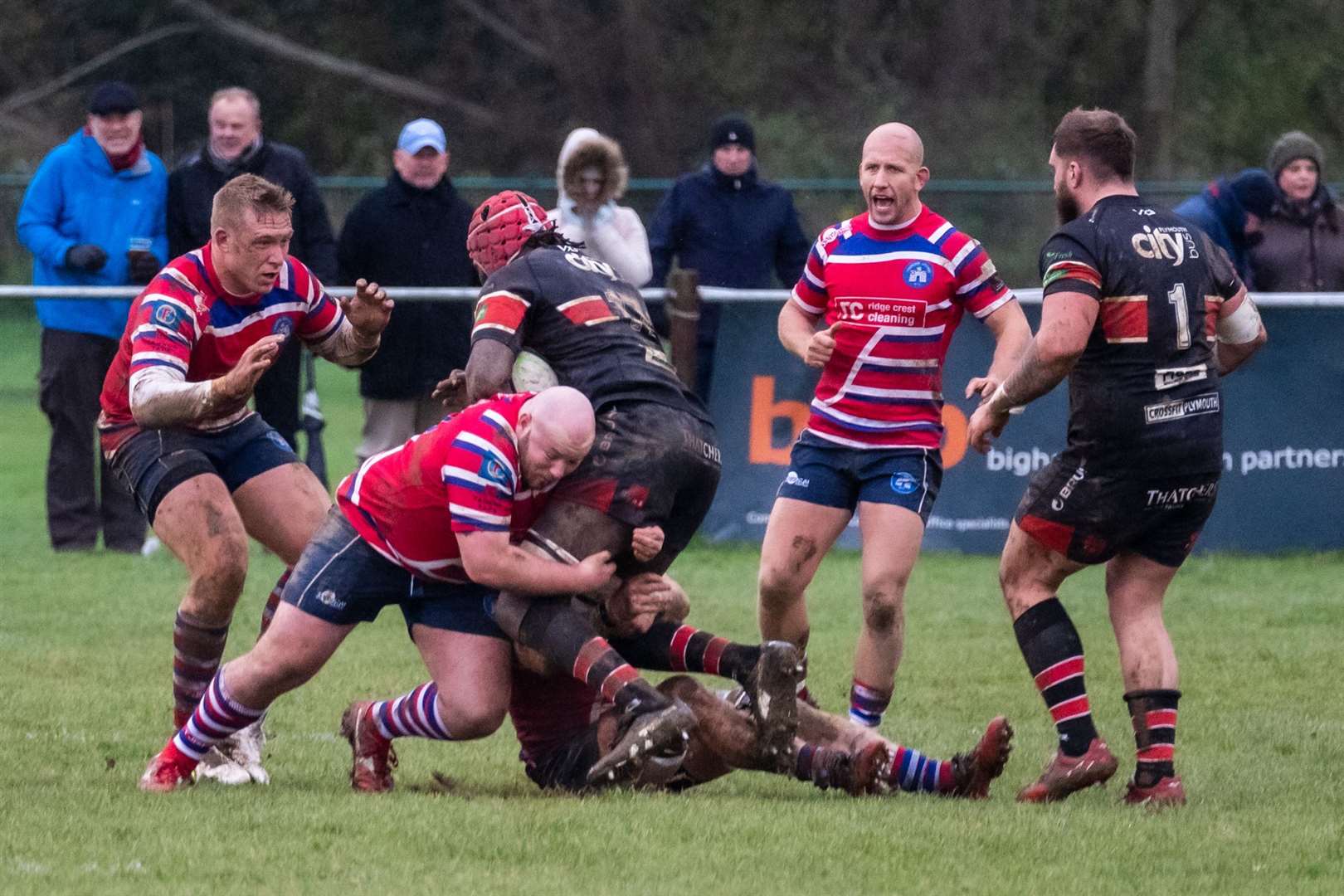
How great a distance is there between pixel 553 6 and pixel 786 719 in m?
28.3

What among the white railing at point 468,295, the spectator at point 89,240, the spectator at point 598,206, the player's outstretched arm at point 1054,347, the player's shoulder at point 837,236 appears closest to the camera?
the player's outstretched arm at point 1054,347

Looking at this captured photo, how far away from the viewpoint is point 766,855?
5.12 metres

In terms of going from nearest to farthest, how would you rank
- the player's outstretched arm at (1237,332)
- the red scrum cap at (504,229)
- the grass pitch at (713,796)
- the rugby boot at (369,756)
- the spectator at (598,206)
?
1. the grass pitch at (713,796)
2. the rugby boot at (369,756)
3. the player's outstretched arm at (1237,332)
4. the red scrum cap at (504,229)
5. the spectator at (598,206)

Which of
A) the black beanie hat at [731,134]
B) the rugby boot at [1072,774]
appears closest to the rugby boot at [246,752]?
the rugby boot at [1072,774]

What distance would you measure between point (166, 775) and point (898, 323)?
8.84 ft

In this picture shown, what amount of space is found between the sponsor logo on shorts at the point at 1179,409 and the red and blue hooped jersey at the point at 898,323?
0.90 meters

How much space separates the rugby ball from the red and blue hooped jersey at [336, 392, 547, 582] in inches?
15.2

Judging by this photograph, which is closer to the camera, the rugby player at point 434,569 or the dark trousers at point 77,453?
the rugby player at point 434,569

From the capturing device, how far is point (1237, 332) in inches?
250

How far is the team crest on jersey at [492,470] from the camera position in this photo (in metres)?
5.59

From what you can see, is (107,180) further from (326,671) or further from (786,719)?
(786,719)

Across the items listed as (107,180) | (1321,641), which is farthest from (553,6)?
(1321,641)

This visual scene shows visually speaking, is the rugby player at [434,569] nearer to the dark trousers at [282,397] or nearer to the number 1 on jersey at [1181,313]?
the number 1 on jersey at [1181,313]

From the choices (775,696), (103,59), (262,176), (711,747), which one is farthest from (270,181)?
(103,59)
